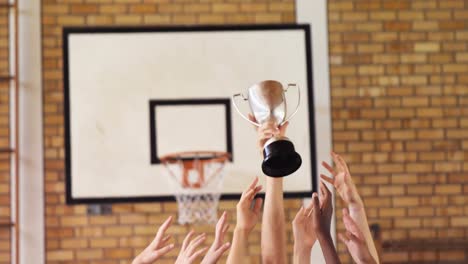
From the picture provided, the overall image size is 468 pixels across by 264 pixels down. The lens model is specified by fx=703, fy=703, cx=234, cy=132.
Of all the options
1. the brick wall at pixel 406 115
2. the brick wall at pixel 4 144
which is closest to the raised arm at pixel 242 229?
the brick wall at pixel 406 115

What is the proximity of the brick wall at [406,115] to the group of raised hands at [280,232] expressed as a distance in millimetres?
3405

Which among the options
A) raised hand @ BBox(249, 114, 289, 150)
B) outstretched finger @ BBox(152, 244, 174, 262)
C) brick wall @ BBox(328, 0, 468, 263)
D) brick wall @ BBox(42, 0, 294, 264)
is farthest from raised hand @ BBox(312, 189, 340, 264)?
brick wall @ BBox(328, 0, 468, 263)

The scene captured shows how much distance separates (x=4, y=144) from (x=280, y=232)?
12.5 ft

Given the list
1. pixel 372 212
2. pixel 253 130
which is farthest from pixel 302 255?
pixel 372 212

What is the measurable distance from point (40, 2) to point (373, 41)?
101 inches

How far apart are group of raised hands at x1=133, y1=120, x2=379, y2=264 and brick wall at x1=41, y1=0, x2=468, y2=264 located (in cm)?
328

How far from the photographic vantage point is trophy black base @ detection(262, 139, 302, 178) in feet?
5.94

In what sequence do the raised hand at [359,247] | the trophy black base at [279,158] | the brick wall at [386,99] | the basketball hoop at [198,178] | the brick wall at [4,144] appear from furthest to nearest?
1. the brick wall at [386,99]
2. the brick wall at [4,144]
3. the basketball hoop at [198,178]
4. the trophy black base at [279,158]
5. the raised hand at [359,247]

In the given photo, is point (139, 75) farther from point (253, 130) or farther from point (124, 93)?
point (253, 130)

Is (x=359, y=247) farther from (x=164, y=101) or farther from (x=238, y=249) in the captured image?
(x=164, y=101)

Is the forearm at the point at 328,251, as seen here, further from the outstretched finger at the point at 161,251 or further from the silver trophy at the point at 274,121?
the outstretched finger at the point at 161,251

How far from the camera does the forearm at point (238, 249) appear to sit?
178 centimetres

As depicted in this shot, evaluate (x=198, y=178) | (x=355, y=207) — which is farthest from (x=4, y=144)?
(x=355, y=207)

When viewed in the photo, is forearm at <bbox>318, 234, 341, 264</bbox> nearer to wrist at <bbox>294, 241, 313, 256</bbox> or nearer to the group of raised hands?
the group of raised hands
